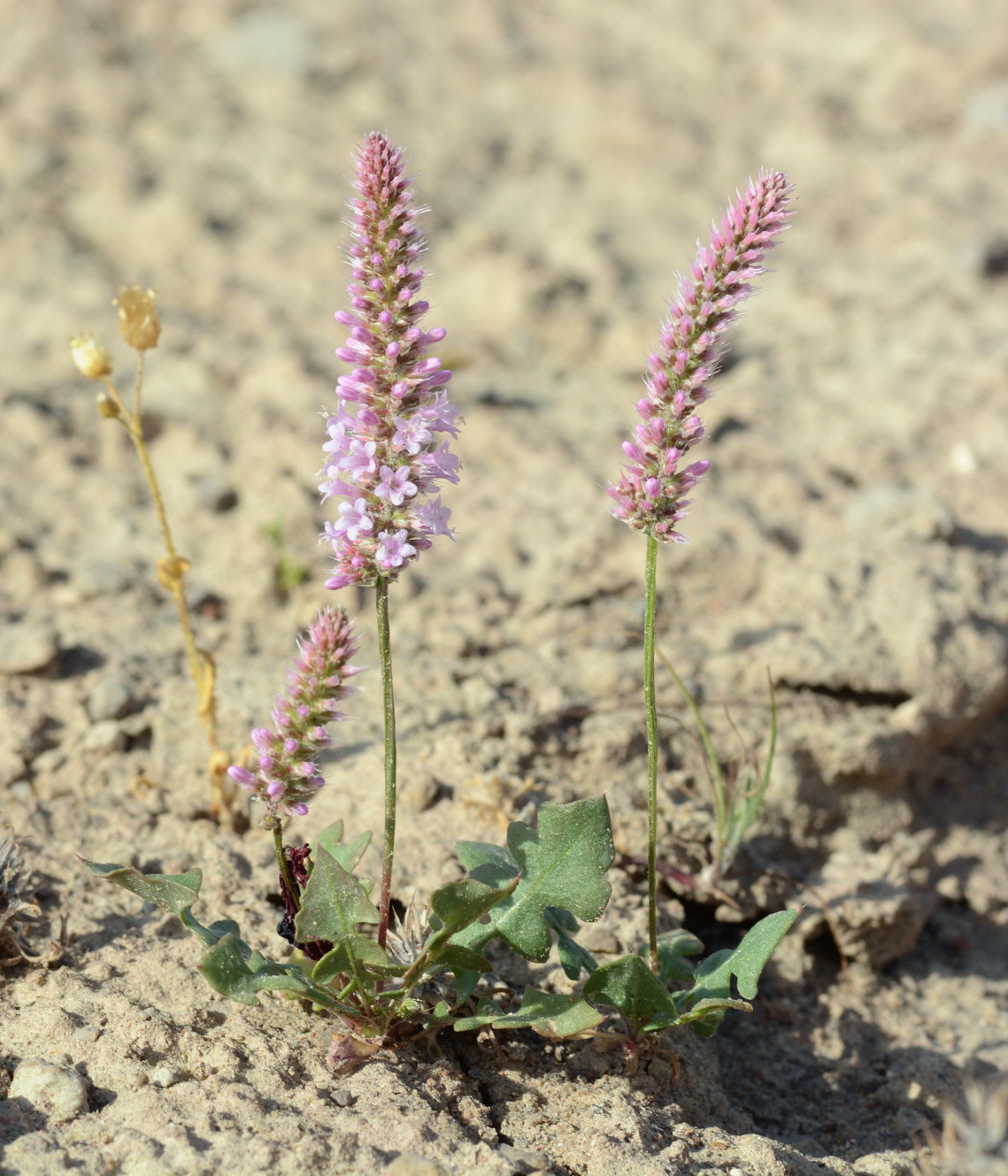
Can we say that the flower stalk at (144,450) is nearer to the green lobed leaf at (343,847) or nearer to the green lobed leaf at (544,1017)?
the green lobed leaf at (343,847)

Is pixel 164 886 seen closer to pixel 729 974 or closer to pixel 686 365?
pixel 729 974

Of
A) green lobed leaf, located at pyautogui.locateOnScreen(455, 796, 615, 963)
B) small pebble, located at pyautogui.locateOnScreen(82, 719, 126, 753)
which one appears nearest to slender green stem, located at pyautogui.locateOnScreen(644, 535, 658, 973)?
green lobed leaf, located at pyautogui.locateOnScreen(455, 796, 615, 963)

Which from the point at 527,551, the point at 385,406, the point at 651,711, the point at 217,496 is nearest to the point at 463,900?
the point at 651,711

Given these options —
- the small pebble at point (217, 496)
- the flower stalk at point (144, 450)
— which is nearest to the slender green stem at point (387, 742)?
the flower stalk at point (144, 450)

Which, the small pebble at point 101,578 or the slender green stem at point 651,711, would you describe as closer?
the slender green stem at point 651,711

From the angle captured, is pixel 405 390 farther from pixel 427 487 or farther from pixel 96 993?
pixel 96 993

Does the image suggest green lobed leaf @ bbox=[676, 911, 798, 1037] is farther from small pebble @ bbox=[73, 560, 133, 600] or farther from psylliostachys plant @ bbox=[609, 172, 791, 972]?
small pebble @ bbox=[73, 560, 133, 600]
